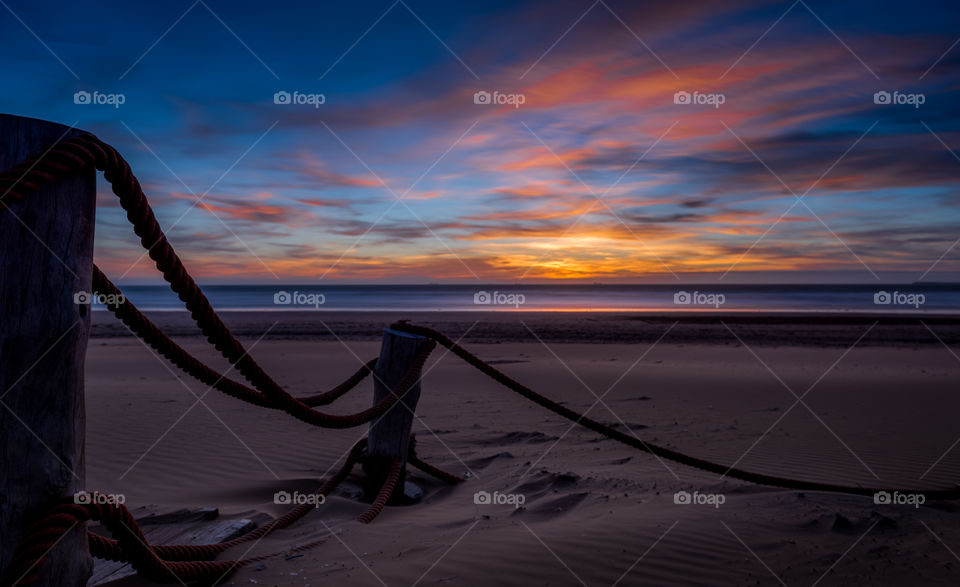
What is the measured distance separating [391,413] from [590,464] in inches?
90.7

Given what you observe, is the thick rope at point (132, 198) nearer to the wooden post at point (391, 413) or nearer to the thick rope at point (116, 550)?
the thick rope at point (116, 550)

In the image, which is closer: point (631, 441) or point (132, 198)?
point (132, 198)

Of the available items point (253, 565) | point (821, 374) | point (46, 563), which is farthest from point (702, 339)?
point (46, 563)

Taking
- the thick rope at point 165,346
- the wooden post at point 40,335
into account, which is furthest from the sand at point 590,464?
the wooden post at point 40,335

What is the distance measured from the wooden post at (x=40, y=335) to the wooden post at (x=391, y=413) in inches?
90.7

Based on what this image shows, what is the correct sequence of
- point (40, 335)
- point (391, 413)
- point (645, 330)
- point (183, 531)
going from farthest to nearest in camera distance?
point (645, 330)
point (391, 413)
point (183, 531)
point (40, 335)

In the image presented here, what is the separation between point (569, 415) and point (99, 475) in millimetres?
4720

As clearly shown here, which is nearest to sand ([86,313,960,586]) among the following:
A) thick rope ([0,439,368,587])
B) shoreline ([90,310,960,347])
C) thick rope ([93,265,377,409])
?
thick rope ([0,439,368,587])

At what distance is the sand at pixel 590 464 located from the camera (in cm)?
309

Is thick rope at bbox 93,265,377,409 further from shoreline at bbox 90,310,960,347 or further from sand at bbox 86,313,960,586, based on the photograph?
shoreline at bbox 90,310,960,347

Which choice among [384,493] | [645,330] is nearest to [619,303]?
[645,330]

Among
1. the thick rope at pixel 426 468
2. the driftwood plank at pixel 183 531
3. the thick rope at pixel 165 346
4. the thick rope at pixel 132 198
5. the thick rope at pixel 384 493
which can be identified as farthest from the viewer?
the thick rope at pixel 426 468

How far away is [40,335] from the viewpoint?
1541 mm

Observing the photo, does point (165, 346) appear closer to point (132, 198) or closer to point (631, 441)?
point (132, 198)
